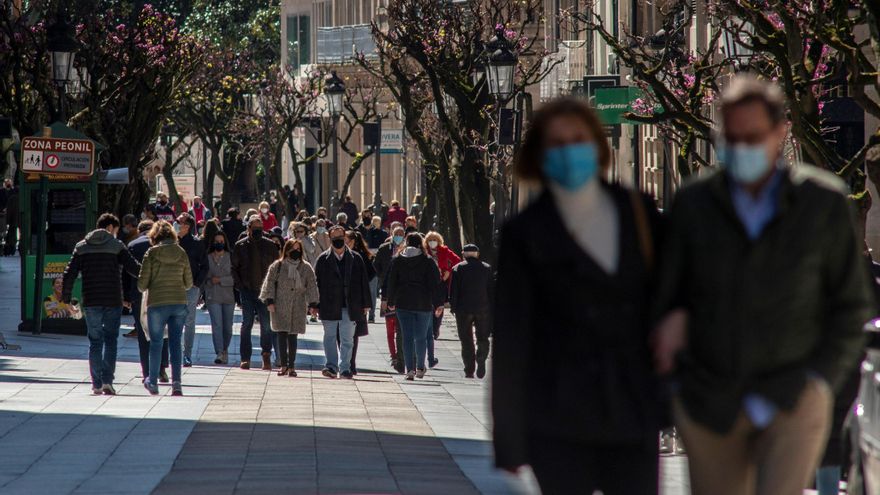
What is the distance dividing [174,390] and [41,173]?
24.1 feet

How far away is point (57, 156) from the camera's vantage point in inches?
937

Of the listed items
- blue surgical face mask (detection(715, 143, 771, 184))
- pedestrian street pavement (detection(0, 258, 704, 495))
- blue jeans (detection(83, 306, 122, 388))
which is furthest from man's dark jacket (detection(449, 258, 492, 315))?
blue surgical face mask (detection(715, 143, 771, 184))

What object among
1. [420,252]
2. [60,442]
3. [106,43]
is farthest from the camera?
[106,43]

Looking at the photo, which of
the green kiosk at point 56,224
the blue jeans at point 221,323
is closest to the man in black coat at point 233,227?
the green kiosk at point 56,224

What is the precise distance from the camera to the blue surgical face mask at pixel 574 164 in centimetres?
521

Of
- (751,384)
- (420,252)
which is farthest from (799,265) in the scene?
(420,252)

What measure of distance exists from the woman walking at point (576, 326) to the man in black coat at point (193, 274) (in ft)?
52.0

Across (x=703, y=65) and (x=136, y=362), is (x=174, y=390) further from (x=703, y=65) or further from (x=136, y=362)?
(x=703, y=65)

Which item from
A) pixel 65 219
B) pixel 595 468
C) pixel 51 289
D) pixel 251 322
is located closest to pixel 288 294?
pixel 251 322

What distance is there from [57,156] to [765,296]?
19462mm

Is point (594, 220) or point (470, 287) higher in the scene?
point (594, 220)

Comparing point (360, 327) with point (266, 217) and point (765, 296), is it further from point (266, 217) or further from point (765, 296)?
point (765, 296)

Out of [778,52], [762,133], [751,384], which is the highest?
[778,52]

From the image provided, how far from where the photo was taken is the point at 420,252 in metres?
21.2
